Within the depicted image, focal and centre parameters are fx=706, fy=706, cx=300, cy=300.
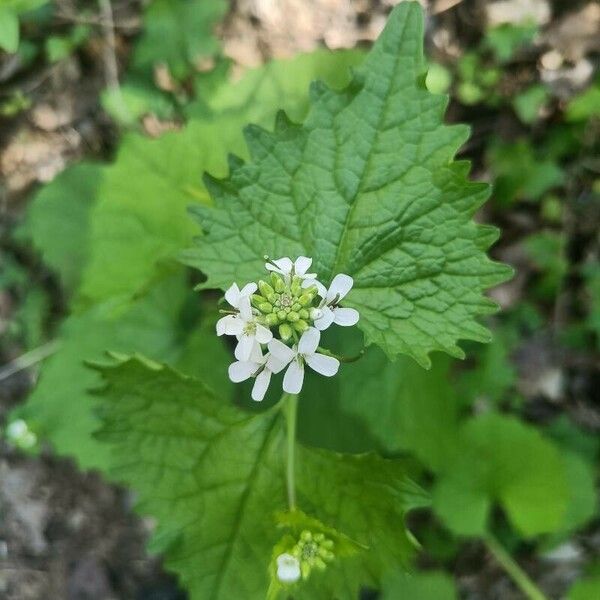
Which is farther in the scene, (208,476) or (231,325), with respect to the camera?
(208,476)

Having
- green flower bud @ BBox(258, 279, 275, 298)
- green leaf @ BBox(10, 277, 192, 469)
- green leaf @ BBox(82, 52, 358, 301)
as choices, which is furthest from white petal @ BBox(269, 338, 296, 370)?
green leaf @ BBox(10, 277, 192, 469)

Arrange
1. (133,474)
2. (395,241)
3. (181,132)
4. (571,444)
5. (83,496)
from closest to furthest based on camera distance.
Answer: (395,241) → (133,474) → (181,132) → (571,444) → (83,496)

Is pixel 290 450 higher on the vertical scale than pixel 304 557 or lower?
higher

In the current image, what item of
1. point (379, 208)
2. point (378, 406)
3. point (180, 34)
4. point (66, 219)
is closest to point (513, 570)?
point (378, 406)

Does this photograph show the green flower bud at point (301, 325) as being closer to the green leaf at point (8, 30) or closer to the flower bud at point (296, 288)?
the flower bud at point (296, 288)

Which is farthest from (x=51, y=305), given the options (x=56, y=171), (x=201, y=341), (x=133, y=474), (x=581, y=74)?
(x=581, y=74)

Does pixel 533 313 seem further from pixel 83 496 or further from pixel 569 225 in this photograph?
pixel 83 496

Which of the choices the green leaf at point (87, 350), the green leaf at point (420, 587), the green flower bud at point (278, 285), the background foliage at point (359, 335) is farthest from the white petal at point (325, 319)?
the green leaf at point (420, 587)

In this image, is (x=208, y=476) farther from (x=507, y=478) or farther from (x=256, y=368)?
(x=507, y=478)
